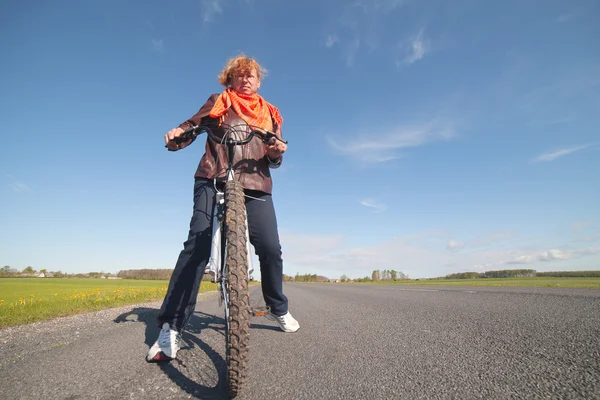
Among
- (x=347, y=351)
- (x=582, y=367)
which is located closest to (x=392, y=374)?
(x=347, y=351)

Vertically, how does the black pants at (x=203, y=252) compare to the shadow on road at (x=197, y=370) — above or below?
above

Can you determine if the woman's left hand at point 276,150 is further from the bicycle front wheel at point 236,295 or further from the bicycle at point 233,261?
the bicycle front wheel at point 236,295

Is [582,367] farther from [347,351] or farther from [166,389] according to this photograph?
[166,389]

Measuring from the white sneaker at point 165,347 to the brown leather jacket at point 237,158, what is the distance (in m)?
1.53

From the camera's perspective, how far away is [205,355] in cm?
250

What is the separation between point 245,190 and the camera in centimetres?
297

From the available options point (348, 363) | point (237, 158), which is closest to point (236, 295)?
point (348, 363)

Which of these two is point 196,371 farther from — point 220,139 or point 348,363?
point 220,139

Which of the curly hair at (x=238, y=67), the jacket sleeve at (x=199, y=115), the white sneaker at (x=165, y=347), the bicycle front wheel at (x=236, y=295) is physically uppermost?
the curly hair at (x=238, y=67)

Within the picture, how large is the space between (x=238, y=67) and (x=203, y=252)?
2.15 m

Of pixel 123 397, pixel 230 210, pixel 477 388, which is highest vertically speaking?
pixel 230 210

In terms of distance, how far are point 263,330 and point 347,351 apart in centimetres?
150

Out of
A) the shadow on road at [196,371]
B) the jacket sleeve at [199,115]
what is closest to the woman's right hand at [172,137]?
the jacket sleeve at [199,115]

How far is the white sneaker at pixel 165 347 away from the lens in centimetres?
237
